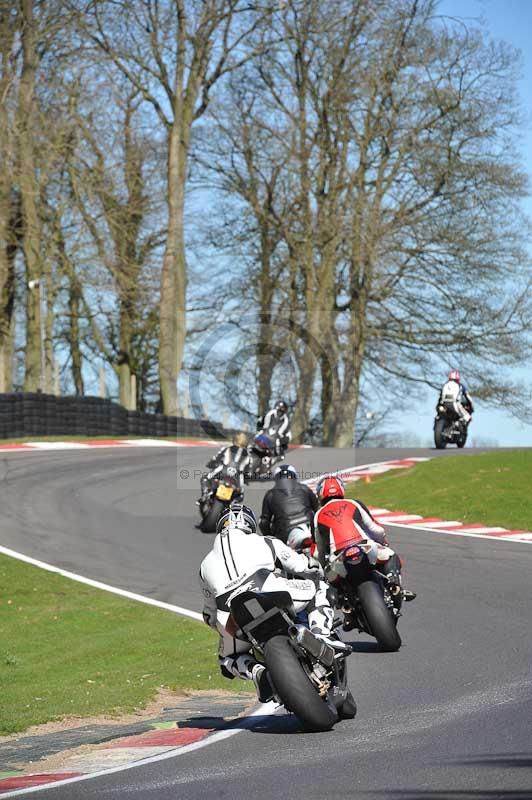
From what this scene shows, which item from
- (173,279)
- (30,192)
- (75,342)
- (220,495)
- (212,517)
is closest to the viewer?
(220,495)

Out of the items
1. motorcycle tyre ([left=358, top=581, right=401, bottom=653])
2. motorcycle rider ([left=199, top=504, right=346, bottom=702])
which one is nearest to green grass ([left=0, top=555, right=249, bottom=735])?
motorcycle tyre ([left=358, top=581, right=401, bottom=653])

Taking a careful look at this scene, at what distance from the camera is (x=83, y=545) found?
1872 centimetres

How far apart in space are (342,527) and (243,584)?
3305 millimetres

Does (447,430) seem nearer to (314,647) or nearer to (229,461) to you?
(229,461)

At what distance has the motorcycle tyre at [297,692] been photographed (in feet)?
24.6

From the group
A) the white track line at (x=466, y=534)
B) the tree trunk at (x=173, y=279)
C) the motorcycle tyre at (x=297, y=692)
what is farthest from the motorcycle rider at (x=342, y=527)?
the tree trunk at (x=173, y=279)

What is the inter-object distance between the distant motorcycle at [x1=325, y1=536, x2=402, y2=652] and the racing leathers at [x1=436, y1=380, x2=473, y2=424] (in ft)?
56.5

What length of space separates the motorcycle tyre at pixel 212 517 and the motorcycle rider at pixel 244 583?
10708 millimetres

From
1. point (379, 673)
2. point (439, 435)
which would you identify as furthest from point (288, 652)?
point (439, 435)

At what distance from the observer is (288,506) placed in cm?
1356

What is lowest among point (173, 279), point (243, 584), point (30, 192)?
point (243, 584)

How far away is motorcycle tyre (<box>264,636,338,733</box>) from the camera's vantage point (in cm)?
749

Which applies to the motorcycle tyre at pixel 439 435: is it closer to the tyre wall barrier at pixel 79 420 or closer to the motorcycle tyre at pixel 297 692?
the tyre wall barrier at pixel 79 420

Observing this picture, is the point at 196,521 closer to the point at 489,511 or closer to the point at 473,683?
the point at 489,511
